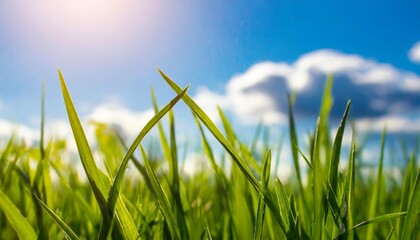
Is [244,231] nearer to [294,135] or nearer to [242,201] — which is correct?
[242,201]

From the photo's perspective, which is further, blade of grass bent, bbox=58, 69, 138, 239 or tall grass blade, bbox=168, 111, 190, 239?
tall grass blade, bbox=168, 111, 190, 239

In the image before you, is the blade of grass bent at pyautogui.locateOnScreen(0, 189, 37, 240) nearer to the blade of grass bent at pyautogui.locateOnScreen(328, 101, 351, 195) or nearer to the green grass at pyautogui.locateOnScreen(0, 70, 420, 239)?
the green grass at pyautogui.locateOnScreen(0, 70, 420, 239)

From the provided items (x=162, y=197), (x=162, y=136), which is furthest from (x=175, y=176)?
(x=162, y=197)

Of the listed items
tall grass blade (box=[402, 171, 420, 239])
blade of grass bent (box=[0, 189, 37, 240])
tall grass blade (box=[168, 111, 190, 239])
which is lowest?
tall grass blade (box=[402, 171, 420, 239])

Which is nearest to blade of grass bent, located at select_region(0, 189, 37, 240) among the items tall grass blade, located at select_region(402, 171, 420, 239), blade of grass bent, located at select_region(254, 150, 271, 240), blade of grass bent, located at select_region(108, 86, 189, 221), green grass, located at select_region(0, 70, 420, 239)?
green grass, located at select_region(0, 70, 420, 239)

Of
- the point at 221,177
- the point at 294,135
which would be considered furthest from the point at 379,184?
the point at 221,177

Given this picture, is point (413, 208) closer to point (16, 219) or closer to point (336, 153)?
point (336, 153)
